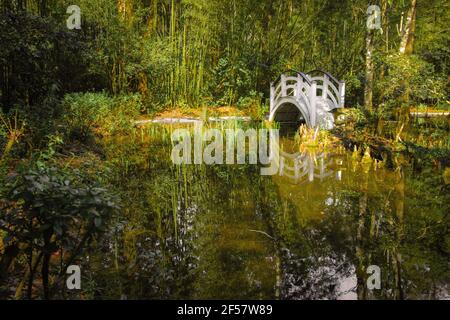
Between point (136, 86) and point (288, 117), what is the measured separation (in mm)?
5003

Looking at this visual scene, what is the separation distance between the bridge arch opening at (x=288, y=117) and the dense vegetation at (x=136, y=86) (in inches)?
26.6

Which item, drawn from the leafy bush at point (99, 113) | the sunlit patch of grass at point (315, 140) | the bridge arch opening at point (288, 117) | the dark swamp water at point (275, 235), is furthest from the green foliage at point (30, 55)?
the bridge arch opening at point (288, 117)

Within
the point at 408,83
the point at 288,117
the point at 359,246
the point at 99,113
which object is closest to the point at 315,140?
the point at 408,83

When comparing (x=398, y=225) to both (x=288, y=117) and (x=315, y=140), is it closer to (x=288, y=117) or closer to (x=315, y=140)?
(x=315, y=140)

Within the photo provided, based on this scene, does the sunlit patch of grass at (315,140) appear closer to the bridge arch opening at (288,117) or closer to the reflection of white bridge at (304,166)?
the reflection of white bridge at (304,166)

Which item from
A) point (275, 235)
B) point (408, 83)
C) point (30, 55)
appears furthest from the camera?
point (408, 83)

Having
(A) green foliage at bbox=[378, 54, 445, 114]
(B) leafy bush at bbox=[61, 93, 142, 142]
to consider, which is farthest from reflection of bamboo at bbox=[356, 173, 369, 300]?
(B) leafy bush at bbox=[61, 93, 142, 142]

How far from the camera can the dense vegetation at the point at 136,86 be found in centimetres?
287

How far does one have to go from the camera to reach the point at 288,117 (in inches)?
509

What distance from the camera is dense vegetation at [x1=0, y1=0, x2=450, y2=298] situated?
9.41 feet

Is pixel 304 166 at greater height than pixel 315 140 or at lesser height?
lesser

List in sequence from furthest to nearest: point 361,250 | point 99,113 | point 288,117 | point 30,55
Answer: point 288,117, point 99,113, point 30,55, point 361,250

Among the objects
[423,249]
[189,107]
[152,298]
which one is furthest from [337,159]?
[189,107]
